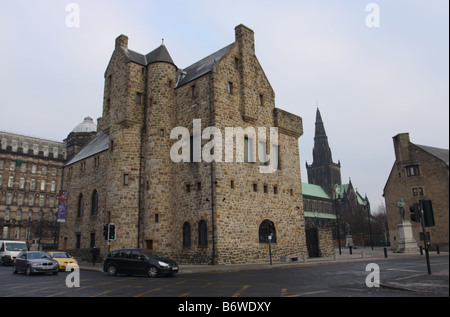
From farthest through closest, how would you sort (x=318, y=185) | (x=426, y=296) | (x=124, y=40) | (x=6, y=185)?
1. (x=318, y=185)
2. (x=6, y=185)
3. (x=124, y=40)
4. (x=426, y=296)

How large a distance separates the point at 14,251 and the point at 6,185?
57552 mm

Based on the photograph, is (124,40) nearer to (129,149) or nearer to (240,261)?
(129,149)

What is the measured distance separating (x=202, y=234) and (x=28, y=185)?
7090 centimetres

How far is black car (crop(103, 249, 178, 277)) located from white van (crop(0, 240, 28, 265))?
48.2ft

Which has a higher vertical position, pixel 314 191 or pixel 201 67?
pixel 201 67

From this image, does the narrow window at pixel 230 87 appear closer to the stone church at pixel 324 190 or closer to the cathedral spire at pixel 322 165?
the stone church at pixel 324 190

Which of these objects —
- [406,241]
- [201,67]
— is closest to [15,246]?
[201,67]

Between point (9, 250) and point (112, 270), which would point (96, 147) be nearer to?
point (9, 250)

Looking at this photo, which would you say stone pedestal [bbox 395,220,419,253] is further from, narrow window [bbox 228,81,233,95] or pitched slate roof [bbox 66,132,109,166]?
pitched slate roof [bbox 66,132,109,166]

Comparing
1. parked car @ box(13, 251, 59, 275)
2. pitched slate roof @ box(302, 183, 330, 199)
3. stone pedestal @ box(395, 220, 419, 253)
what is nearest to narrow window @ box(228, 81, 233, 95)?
parked car @ box(13, 251, 59, 275)

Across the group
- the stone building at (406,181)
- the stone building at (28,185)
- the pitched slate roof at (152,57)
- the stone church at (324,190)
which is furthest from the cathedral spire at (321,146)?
the pitched slate roof at (152,57)

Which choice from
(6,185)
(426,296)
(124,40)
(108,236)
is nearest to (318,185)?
(6,185)

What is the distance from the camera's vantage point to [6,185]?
80.1 m

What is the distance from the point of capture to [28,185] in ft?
274
